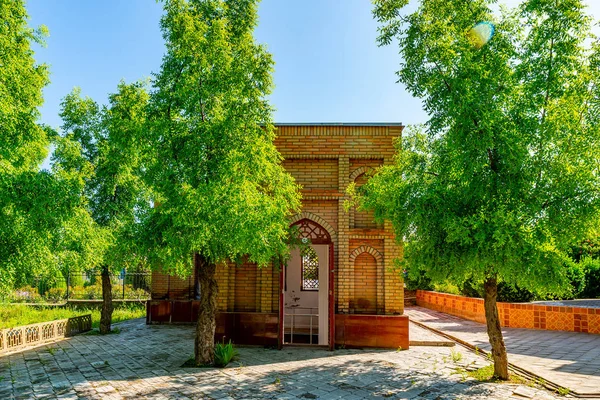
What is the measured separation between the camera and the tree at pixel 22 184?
711 centimetres

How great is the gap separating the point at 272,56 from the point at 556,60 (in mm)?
5314

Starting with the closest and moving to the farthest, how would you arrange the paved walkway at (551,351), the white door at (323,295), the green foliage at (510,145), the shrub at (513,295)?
the green foliage at (510,145) → the paved walkway at (551,351) → the white door at (323,295) → the shrub at (513,295)

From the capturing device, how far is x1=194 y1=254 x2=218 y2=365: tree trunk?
8598 millimetres

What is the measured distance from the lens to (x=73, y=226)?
28.5ft

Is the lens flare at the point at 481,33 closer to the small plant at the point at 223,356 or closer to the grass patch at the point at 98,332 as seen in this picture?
the small plant at the point at 223,356

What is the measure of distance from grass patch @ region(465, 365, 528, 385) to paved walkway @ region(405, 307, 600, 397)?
0.53 metres

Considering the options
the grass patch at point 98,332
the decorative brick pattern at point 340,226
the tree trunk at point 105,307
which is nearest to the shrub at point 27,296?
the grass patch at point 98,332

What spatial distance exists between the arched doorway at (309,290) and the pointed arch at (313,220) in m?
0.03

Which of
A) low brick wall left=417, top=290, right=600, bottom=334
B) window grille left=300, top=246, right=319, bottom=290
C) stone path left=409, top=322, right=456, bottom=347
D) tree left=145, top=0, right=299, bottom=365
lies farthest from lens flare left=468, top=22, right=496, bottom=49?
low brick wall left=417, top=290, right=600, bottom=334

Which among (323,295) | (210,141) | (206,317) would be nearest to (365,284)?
(323,295)

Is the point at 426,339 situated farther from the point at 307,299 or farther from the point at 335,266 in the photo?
the point at 307,299

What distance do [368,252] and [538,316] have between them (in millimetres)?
6947

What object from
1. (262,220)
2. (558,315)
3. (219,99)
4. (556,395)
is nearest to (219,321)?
(262,220)

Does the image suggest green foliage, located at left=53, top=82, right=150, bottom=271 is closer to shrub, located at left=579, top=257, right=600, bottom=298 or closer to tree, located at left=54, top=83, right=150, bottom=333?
tree, located at left=54, top=83, right=150, bottom=333
